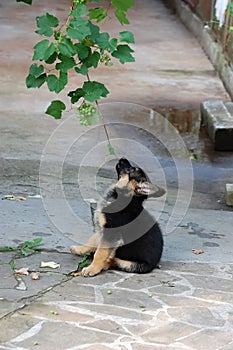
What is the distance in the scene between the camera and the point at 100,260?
5070 millimetres

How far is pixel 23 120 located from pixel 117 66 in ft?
12.4

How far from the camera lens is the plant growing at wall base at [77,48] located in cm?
429

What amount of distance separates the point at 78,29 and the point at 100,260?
60.0 inches

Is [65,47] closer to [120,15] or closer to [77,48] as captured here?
[77,48]

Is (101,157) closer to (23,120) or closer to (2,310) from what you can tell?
(23,120)

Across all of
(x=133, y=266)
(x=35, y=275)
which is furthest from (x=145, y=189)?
(x=35, y=275)

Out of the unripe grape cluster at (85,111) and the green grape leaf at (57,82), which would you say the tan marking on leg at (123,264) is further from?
the green grape leaf at (57,82)

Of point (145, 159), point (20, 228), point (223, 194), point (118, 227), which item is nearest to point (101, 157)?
point (145, 159)

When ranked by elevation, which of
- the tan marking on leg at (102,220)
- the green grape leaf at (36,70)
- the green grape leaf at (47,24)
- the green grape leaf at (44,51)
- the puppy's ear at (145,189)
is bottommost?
the tan marking on leg at (102,220)

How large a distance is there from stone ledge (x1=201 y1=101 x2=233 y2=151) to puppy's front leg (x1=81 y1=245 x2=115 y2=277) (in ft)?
15.2

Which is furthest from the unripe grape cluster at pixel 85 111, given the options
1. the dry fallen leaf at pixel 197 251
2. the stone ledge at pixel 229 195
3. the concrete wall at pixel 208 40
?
the concrete wall at pixel 208 40

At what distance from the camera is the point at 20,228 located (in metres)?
5.92

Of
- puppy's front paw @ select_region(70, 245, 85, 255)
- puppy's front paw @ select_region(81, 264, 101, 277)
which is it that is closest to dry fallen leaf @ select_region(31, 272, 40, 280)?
puppy's front paw @ select_region(81, 264, 101, 277)

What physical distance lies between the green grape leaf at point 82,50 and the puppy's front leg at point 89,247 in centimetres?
129
